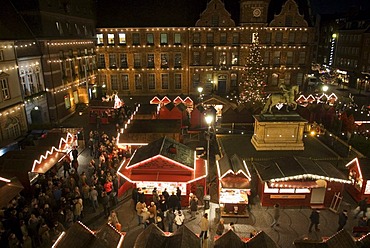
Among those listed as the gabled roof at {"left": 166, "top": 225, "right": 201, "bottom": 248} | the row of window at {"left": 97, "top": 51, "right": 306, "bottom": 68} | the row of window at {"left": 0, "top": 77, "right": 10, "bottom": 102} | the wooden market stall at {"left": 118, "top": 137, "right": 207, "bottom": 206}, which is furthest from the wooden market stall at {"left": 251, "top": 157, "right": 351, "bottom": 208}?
the row of window at {"left": 97, "top": 51, "right": 306, "bottom": 68}

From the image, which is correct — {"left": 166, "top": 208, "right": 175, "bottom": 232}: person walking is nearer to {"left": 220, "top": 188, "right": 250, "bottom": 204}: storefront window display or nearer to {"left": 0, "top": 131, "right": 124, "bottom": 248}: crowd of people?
{"left": 0, "top": 131, "right": 124, "bottom": 248}: crowd of people

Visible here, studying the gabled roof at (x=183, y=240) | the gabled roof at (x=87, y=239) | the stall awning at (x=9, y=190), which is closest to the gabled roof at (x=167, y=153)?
the stall awning at (x=9, y=190)

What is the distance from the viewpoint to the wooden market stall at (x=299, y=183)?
15828 mm

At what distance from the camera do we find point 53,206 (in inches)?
596

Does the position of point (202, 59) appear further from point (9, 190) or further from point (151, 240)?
point (151, 240)

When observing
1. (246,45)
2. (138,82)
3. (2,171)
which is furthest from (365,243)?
(138,82)

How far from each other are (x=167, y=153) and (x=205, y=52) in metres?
30.1

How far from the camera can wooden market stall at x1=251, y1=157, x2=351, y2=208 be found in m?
Answer: 15.8

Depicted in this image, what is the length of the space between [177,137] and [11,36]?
1581 centimetres

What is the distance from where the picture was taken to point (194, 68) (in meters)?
45.0

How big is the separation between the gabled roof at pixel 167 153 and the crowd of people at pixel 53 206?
73.9 inches

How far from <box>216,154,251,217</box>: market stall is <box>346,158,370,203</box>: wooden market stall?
586 cm

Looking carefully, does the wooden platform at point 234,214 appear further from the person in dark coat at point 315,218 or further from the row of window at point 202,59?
the row of window at point 202,59

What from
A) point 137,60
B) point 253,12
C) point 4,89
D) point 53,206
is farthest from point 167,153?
point 253,12
